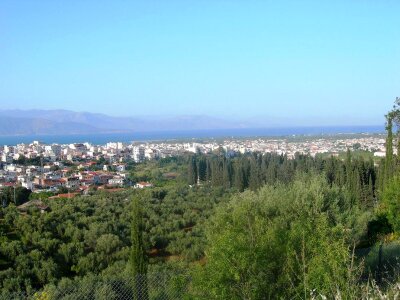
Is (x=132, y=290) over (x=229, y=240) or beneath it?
beneath

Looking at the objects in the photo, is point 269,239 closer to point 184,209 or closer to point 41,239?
point 41,239

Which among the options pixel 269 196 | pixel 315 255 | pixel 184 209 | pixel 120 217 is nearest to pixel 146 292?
pixel 315 255

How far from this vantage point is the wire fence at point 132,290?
6.55 meters

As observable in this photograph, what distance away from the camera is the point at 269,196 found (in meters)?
13.6

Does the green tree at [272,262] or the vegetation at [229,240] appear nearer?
the green tree at [272,262]

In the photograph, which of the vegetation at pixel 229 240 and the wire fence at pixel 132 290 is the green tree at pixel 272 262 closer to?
the vegetation at pixel 229 240

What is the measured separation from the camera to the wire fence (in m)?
6.55

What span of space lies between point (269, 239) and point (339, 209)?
8.15 m

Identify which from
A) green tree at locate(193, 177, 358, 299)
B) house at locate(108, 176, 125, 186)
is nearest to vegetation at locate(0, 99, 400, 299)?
green tree at locate(193, 177, 358, 299)

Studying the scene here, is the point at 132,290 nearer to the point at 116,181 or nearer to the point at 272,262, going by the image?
the point at 272,262

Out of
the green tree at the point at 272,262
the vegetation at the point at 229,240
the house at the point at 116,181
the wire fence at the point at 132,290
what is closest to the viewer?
the green tree at the point at 272,262

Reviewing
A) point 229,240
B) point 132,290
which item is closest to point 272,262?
point 229,240

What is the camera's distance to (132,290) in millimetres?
7984

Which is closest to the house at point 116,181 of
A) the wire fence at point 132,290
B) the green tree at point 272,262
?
the wire fence at point 132,290
